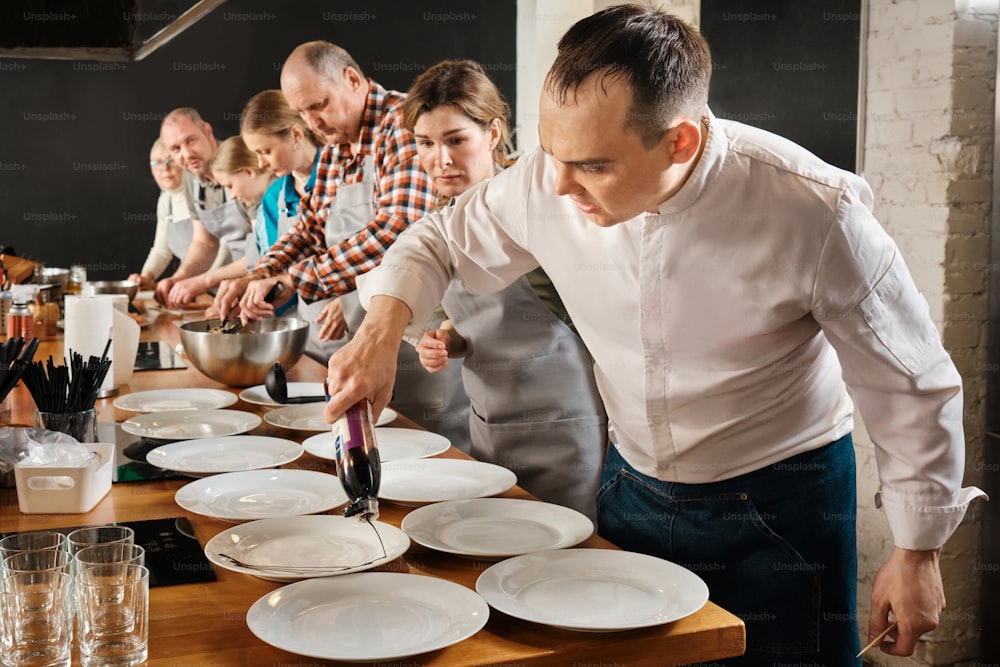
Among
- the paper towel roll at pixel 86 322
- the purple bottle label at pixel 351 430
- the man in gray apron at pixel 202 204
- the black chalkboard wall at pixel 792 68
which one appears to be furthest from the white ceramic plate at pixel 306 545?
the man in gray apron at pixel 202 204

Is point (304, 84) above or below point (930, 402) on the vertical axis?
above

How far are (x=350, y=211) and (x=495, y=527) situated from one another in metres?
2.07

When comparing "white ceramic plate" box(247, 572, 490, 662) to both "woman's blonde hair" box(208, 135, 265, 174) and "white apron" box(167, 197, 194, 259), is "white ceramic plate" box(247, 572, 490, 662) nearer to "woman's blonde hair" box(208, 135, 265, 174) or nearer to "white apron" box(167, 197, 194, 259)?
"woman's blonde hair" box(208, 135, 265, 174)

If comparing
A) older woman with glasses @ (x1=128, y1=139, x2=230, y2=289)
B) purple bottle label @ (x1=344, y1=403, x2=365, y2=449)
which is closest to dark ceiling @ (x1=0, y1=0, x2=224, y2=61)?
purple bottle label @ (x1=344, y1=403, x2=365, y2=449)

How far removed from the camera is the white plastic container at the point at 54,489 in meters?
1.53

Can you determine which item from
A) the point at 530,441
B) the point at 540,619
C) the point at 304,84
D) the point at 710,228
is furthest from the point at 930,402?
the point at 304,84

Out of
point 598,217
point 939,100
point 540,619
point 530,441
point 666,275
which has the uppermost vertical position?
point 939,100

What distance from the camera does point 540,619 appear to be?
1.12 m

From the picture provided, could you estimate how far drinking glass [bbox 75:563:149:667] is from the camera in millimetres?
1034

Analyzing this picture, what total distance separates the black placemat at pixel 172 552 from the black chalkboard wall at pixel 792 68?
254 centimetres

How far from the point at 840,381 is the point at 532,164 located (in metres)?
0.69

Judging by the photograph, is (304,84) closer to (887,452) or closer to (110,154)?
Answer: (887,452)

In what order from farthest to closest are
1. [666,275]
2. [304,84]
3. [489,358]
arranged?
[304,84] < [489,358] < [666,275]

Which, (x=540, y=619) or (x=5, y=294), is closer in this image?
(x=540, y=619)
